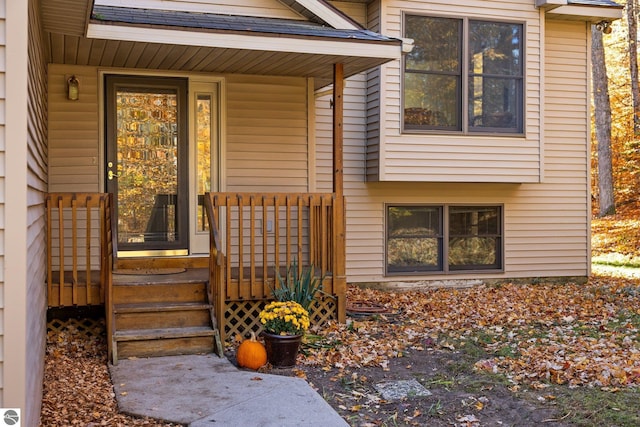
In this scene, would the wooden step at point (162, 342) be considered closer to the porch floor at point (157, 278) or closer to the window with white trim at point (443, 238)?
the porch floor at point (157, 278)

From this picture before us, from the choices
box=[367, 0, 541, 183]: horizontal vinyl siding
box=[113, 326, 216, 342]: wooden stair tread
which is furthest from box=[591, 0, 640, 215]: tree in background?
box=[113, 326, 216, 342]: wooden stair tread

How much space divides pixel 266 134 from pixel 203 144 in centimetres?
84

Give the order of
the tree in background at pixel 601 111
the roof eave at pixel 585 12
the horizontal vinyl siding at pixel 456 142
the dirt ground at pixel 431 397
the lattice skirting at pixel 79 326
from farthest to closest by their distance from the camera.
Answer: the tree in background at pixel 601 111, the roof eave at pixel 585 12, the horizontal vinyl siding at pixel 456 142, the lattice skirting at pixel 79 326, the dirt ground at pixel 431 397

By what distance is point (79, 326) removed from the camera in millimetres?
7324

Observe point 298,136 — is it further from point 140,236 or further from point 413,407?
point 413,407

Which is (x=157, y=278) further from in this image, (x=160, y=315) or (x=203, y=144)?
(x=203, y=144)

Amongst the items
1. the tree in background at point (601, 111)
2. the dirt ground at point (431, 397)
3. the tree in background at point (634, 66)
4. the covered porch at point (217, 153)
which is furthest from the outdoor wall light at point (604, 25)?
the tree in background at point (634, 66)

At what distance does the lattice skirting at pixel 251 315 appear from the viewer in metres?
7.38

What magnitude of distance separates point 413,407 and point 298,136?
4.97 m

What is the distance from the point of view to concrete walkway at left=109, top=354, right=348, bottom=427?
4.71 meters

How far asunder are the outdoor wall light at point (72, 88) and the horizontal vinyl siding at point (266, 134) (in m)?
1.83

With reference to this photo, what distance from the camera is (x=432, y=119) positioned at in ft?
33.1

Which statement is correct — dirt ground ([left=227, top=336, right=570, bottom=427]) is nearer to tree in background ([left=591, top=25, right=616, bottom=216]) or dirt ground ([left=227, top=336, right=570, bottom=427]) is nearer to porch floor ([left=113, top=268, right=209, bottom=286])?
porch floor ([left=113, top=268, right=209, bottom=286])

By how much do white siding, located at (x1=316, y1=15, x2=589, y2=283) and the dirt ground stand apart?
4121mm
